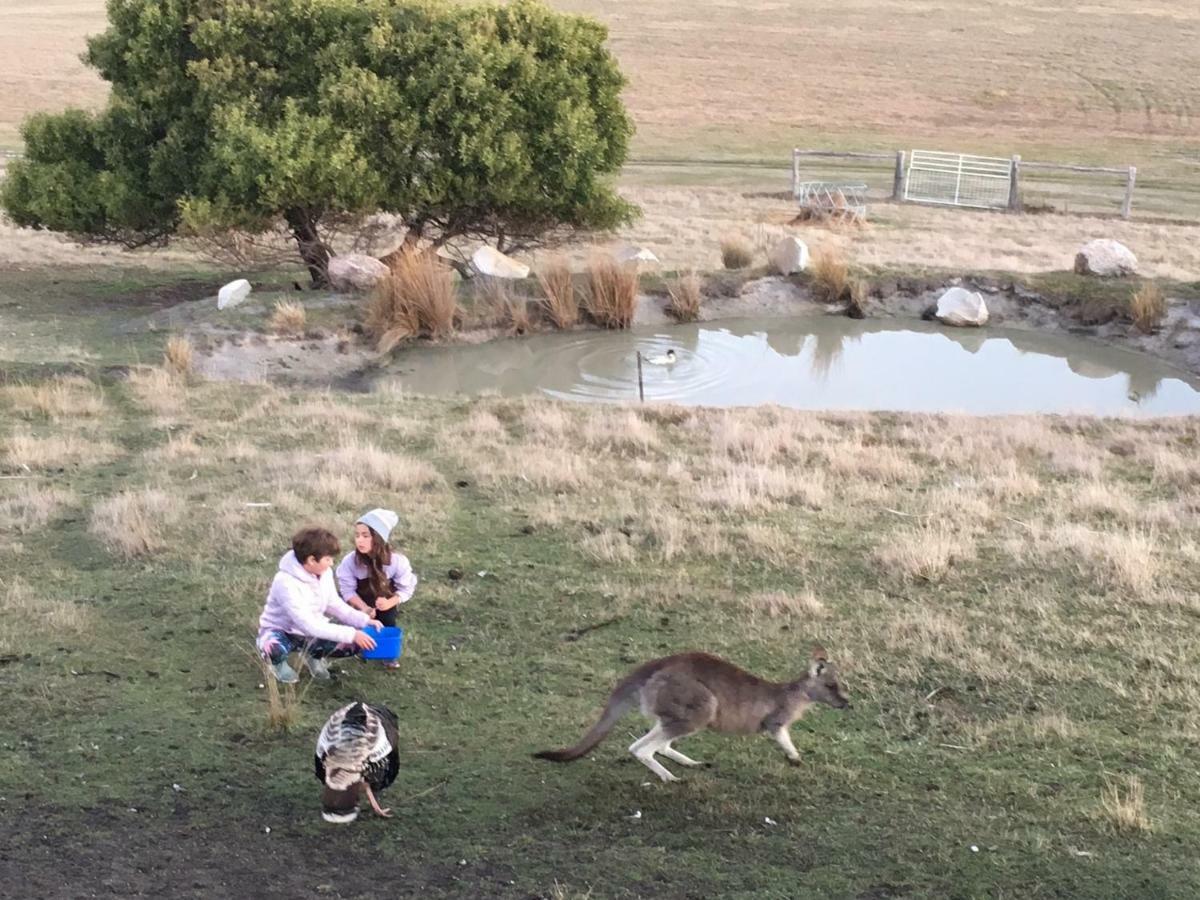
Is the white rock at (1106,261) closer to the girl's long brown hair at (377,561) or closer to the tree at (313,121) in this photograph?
the tree at (313,121)

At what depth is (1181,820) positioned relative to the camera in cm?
538

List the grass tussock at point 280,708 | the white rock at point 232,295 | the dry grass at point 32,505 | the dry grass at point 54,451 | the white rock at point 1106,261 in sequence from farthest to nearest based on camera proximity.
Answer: the white rock at point 1106,261 → the white rock at point 232,295 → the dry grass at point 54,451 → the dry grass at point 32,505 → the grass tussock at point 280,708

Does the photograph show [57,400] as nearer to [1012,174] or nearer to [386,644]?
[386,644]

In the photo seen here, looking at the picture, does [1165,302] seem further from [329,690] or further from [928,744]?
[329,690]

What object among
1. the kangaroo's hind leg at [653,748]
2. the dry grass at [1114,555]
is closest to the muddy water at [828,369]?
the dry grass at [1114,555]

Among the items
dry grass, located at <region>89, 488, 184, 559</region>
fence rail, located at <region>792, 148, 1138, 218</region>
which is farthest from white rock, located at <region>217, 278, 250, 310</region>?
fence rail, located at <region>792, 148, 1138, 218</region>

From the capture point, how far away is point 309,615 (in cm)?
634

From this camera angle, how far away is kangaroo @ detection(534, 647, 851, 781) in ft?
17.9

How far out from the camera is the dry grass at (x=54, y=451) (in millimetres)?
10797

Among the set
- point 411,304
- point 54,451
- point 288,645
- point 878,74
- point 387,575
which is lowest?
point 878,74

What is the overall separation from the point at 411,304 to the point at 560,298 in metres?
2.11

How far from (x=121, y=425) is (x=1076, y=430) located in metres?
9.32

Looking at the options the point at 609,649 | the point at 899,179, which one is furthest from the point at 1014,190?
the point at 609,649

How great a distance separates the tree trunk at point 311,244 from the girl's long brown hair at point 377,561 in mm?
12273
